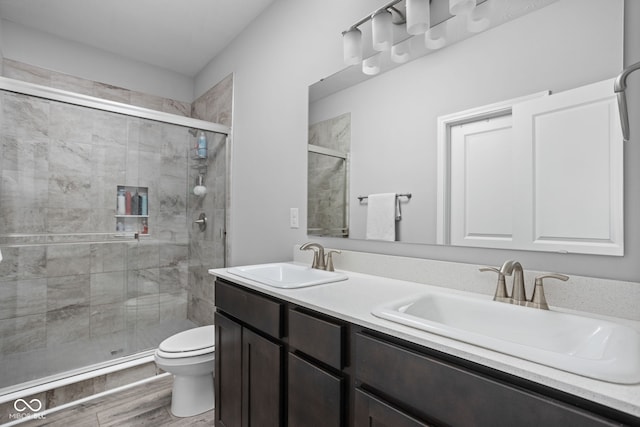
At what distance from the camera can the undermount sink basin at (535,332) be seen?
1.82ft

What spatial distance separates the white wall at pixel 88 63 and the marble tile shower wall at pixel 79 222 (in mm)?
104

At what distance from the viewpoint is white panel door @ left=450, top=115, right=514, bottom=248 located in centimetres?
110

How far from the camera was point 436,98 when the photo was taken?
1.28m

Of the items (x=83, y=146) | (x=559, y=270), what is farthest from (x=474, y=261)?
(x=83, y=146)

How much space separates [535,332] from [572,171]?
0.49 m

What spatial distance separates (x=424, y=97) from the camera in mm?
1321

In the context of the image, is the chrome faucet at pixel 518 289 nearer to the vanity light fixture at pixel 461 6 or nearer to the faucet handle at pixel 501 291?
the faucet handle at pixel 501 291

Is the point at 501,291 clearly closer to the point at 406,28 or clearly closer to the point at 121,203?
the point at 406,28

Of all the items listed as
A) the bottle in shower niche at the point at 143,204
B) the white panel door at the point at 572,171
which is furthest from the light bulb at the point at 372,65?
the bottle in shower niche at the point at 143,204

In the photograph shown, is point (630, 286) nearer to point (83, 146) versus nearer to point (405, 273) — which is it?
point (405, 273)

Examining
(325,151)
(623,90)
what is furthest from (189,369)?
(623,90)

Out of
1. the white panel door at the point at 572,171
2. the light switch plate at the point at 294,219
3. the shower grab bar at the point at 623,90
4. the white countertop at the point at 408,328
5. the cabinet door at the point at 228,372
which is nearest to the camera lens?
the white countertop at the point at 408,328

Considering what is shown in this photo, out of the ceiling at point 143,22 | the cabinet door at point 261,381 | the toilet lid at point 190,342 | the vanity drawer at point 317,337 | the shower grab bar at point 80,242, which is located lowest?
the toilet lid at point 190,342

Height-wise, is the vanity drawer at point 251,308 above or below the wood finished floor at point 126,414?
above
